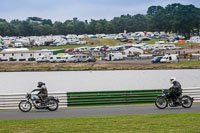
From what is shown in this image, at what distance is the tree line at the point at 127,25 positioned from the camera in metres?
116

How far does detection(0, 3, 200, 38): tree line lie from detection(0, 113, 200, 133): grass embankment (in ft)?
331

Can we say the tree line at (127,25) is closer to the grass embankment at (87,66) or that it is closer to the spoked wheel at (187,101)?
the grass embankment at (87,66)

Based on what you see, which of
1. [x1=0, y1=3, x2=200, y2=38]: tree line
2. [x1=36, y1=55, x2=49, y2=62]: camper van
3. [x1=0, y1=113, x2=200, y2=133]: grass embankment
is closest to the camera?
[x1=0, y1=113, x2=200, y2=133]: grass embankment

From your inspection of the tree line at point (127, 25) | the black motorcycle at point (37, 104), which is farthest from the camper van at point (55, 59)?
the black motorcycle at point (37, 104)

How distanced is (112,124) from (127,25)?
126m

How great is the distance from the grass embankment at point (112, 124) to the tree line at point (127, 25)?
101 meters

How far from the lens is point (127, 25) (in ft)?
456

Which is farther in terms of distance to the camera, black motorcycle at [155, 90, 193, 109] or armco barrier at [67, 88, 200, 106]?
armco barrier at [67, 88, 200, 106]

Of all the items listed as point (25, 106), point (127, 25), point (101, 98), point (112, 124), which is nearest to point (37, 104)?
point (25, 106)

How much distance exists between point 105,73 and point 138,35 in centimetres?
4876

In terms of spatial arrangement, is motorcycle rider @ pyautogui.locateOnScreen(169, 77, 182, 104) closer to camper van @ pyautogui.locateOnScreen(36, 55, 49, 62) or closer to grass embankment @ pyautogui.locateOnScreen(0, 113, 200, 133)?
grass embankment @ pyautogui.locateOnScreen(0, 113, 200, 133)

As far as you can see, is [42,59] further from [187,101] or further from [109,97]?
[187,101]

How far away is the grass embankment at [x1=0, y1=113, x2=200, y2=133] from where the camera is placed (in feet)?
42.5

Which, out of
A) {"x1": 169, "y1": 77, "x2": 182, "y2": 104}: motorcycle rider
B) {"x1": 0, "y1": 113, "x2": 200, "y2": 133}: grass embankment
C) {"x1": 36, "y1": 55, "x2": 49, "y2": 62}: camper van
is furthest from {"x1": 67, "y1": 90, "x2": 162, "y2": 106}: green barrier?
{"x1": 36, "y1": 55, "x2": 49, "y2": 62}: camper van
